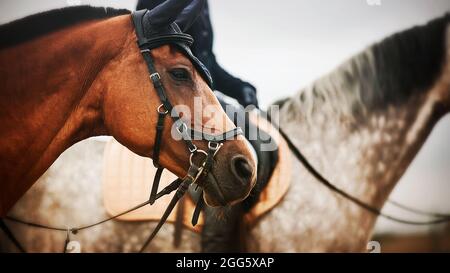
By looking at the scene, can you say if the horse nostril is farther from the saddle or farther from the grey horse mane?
the grey horse mane

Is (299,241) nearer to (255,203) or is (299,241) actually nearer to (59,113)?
(255,203)

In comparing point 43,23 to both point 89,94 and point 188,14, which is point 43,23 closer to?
point 89,94

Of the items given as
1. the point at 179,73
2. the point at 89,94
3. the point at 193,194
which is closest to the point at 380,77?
the point at 193,194

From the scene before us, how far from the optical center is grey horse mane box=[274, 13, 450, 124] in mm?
1931

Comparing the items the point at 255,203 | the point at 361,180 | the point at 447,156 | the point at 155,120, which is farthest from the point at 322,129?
the point at 155,120

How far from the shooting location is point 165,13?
1.13 m

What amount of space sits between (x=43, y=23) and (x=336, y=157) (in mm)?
1409

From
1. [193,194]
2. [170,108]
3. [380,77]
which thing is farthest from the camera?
[380,77]

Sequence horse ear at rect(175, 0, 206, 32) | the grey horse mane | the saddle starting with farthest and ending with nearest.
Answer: the grey horse mane
the saddle
horse ear at rect(175, 0, 206, 32)

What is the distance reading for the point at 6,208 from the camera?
114 centimetres

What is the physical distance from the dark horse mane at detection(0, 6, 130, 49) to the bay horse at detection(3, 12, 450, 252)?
884 mm

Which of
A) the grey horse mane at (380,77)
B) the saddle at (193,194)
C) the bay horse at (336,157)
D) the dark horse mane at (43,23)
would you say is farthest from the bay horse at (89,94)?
the grey horse mane at (380,77)

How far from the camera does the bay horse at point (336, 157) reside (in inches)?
70.8

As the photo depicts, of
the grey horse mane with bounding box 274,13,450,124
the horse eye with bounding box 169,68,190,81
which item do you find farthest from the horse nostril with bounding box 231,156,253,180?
the grey horse mane with bounding box 274,13,450,124
